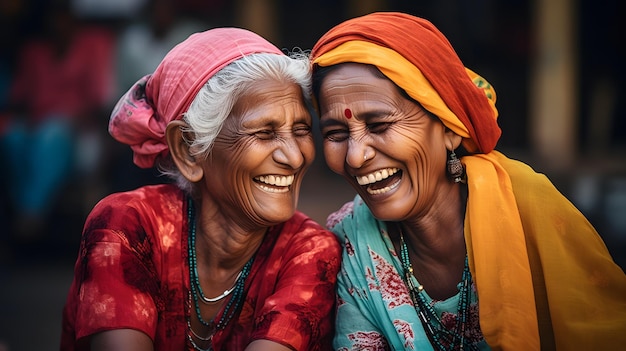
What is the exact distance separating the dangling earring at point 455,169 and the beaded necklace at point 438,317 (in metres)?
0.32

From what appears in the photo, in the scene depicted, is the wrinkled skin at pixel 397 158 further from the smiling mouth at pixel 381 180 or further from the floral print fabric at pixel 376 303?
the floral print fabric at pixel 376 303

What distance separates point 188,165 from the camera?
304 centimetres

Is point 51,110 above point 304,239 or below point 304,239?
below

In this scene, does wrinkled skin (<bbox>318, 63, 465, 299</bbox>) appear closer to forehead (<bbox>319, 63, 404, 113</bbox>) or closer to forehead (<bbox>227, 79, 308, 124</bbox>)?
forehead (<bbox>319, 63, 404, 113</bbox>)

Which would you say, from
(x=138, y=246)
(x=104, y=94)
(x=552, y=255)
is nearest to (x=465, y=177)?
(x=552, y=255)

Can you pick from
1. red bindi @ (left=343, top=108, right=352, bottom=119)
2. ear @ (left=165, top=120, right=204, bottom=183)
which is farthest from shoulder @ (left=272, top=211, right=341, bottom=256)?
red bindi @ (left=343, top=108, right=352, bottom=119)

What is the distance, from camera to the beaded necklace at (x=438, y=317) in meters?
2.86

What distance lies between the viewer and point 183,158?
9.96ft

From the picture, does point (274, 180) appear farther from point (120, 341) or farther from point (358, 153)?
point (120, 341)

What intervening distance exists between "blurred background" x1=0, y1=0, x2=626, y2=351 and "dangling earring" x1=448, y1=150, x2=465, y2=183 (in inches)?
109

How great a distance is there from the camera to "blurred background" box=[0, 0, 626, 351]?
21.0 ft

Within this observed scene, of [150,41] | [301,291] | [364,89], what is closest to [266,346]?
[301,291]

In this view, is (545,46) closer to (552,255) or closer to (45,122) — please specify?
(45,122)

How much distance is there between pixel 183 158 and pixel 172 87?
0.30 metres
